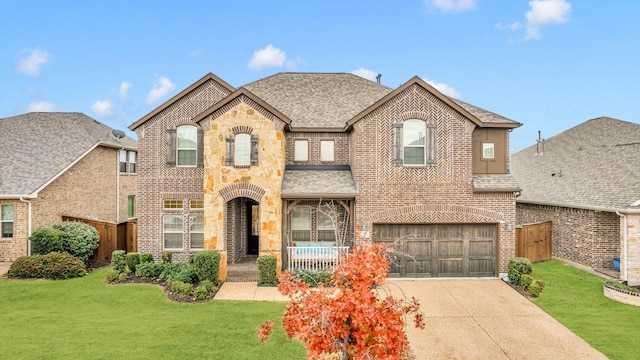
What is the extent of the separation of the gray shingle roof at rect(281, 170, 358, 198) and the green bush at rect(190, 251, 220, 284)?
3.54 m

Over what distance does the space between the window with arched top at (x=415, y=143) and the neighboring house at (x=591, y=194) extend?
22.9ft

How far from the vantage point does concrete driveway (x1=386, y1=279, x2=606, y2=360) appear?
8812mm

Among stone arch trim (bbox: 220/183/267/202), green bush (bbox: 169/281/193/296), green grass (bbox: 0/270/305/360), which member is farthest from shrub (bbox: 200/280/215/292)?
stone arch trim (bbox: 220/183/267/202)

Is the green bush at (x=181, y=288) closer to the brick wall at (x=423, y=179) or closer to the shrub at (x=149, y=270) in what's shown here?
the shrub at (x=149, y=270)

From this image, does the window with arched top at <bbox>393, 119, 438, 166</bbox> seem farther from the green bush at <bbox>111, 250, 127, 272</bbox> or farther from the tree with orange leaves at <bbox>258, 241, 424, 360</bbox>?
the green bush at <bbox>111, 250, 127, 272</bbox>

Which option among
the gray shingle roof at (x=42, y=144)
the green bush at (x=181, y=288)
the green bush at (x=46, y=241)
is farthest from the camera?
the gray shingle roof at (x=42, y=144)

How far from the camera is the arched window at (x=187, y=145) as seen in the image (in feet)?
55.3

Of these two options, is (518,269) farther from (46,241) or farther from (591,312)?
(46,241)

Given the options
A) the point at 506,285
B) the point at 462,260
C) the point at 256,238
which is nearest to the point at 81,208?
the point at 256,238

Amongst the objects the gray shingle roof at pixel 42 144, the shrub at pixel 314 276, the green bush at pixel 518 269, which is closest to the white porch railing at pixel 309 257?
the shrub at pixel 314 276

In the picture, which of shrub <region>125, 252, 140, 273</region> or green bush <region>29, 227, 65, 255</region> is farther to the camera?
green bush <region>29, 227, 65, 255</region>

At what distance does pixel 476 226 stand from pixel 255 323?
9674 millimetres

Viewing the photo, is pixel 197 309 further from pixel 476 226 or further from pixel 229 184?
pixel 476 226

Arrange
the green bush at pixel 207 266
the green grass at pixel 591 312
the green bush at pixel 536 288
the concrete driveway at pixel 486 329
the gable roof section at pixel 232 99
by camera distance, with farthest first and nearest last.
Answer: the gable roof section at pixel 232 99
the green bush at pixel 207 266
the green bush at pixel 536 288
the green grass at pixel 591 312
the concrete driveway at pixel 486 329
